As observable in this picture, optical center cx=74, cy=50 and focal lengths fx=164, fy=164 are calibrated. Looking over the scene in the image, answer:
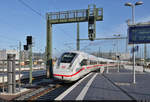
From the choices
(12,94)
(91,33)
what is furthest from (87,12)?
(12,94)

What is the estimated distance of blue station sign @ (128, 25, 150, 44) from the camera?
41.9 ft

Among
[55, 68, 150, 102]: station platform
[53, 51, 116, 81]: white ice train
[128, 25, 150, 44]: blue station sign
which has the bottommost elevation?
[55, 68, 150, 102]: station platform

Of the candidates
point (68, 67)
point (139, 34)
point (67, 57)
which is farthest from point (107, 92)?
point (67, 57)

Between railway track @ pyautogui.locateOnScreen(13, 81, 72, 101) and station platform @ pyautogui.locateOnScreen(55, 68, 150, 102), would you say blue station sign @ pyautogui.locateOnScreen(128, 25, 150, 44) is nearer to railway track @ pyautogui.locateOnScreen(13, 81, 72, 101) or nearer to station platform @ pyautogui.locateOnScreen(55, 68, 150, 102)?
station platform @ pyautogui.locateOnScreen(55, 68, 150, 102)

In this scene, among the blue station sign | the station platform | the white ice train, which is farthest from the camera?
the white ice train

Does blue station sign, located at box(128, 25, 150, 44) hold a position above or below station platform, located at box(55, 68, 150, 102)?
above

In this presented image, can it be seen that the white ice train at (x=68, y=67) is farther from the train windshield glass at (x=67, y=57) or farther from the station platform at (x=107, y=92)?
the station platform at (x=107, y=92)

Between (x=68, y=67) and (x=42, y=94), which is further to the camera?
(x=68, y=67)

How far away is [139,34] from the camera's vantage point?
13.0 metres

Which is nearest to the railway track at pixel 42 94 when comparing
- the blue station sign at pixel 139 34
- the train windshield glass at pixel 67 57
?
the train windshield glass at pixel 67 57

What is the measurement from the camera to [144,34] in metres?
12.8

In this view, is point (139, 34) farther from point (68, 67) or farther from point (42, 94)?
point (42, 94)

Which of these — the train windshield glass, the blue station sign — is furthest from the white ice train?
the blue station sign

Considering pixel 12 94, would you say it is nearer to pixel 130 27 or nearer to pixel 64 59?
pixel 64 59
